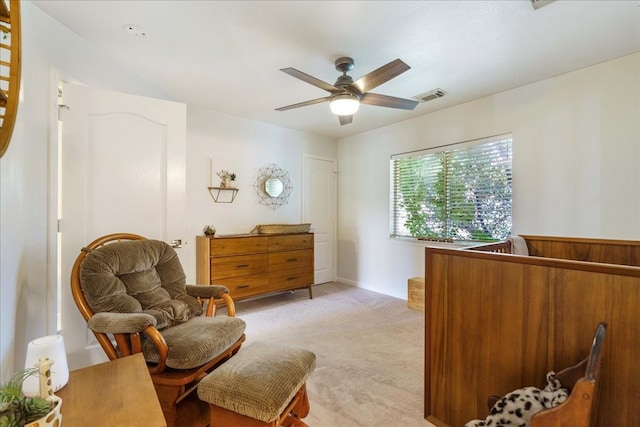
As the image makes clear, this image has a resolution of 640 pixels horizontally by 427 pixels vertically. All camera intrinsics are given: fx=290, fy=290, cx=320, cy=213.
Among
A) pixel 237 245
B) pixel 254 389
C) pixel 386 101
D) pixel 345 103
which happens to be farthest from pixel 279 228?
pixel 254 389

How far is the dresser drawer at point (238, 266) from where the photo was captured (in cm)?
328

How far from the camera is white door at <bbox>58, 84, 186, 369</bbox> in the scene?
191 centimetres

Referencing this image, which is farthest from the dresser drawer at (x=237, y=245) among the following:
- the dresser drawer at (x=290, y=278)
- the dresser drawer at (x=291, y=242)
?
the dresser drawer at (x=290, y=278)

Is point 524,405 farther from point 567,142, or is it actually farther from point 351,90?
point 567,142

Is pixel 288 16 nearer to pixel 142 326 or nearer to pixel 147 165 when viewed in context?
pixel 147 165

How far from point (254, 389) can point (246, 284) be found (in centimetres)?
234

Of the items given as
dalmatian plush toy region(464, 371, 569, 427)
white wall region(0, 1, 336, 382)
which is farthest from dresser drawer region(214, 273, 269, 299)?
dalmatian plush toy region(464, 371, 569, 427)

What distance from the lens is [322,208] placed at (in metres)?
5.03

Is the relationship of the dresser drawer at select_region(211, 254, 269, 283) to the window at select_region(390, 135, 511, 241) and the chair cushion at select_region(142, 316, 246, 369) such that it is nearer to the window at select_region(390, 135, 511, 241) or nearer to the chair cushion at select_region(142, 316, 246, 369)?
the chair cushion at select_region(142, 316, 246, 369)

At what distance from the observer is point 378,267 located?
4.53 meters

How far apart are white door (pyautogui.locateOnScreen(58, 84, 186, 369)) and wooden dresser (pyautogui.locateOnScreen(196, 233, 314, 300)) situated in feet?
3.26

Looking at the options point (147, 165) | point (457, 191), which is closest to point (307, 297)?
point (457, 191)

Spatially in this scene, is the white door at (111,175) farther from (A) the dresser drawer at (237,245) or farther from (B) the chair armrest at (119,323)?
(A) the dresser drawer at (237,245)

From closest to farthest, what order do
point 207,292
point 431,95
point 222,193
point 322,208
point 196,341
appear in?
point 196,341, point 207,292, point 431,95, point 222,193, point 322,208
